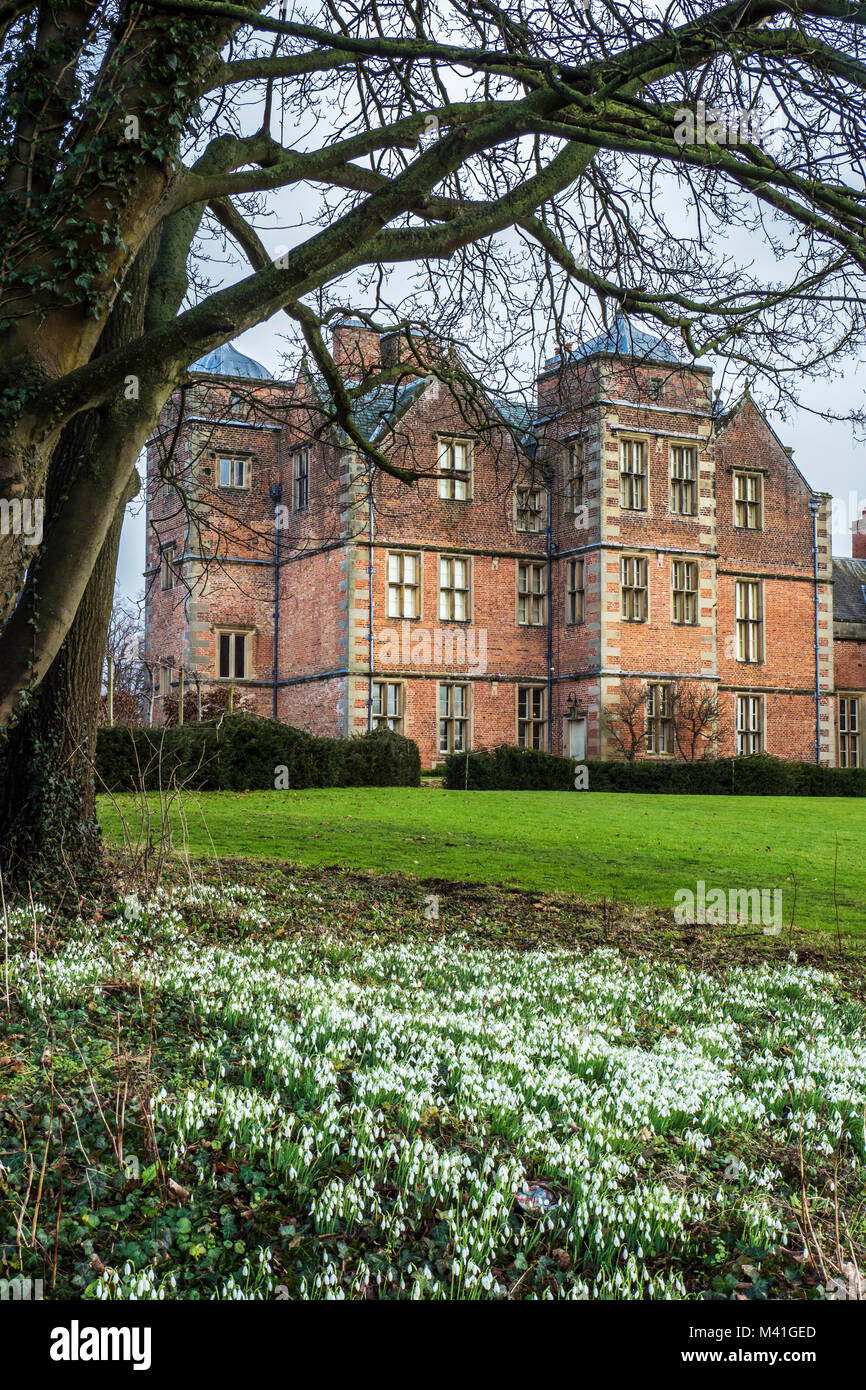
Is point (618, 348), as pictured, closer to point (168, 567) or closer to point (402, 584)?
point (168, 567)

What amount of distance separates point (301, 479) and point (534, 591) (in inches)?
331

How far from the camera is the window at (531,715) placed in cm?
3606

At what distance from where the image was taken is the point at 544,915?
Answer: 11.2 meters

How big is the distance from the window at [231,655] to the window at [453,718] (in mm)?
7215

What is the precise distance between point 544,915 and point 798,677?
30.4m

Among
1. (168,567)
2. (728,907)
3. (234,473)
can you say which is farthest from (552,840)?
(234,473)

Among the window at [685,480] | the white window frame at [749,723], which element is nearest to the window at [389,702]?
the window at [685,480]

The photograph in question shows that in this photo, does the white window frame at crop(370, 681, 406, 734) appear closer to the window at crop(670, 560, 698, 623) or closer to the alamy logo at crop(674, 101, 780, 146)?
the window at crop(670, 560, 698, 623)

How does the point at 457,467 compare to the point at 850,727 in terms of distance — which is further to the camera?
the point at 850,727

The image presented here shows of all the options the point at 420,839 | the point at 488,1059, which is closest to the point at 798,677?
the point at 420,839

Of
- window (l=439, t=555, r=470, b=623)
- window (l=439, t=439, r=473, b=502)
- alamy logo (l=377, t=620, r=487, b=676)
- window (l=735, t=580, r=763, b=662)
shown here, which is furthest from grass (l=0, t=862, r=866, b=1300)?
window (l=735, t=580, r=763, b=662)

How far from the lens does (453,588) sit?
1394 inches

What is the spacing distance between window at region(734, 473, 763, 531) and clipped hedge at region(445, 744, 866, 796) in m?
10.9

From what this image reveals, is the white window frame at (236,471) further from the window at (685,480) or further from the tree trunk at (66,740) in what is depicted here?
the tree trunk at (66,740)
